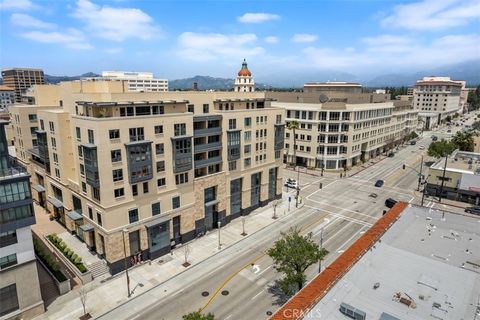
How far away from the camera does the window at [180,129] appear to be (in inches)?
1951

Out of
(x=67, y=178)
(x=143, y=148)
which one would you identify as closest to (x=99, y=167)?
(x=143, y=148)

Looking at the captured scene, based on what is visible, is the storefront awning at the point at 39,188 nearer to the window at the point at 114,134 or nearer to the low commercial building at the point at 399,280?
the window at the point at 114,134

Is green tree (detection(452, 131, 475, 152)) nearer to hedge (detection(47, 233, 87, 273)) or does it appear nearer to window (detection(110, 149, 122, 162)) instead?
window (detection(110, 149, 122, 162))

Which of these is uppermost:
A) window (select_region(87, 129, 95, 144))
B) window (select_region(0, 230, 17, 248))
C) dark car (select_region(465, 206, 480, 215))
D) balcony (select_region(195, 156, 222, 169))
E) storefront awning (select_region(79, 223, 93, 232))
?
window (select_region(87, 129, 95, 144))

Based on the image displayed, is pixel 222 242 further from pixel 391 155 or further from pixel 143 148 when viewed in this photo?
pixel 391 155

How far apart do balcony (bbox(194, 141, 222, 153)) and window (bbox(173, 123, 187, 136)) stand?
4.54 m

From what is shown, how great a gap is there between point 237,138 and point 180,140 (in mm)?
14546

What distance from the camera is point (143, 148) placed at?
45312 millimetres

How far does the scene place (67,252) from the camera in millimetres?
48312

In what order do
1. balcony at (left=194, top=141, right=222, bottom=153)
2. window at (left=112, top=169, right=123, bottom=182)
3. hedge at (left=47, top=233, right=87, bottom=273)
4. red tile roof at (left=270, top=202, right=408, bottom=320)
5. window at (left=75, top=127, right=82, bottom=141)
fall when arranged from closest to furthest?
red tile roof at (left=270, top=202, right=408, bottom=320) → window at (left=112, top=169, right=123, bottom=182) → window at (left=75, top=127, right=82, bottom=141) → hedge at (left=47, top=233, right=87, bottom=273) → balcony at (left=194, top=141, right=222, bottom=153)

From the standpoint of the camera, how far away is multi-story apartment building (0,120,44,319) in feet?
115

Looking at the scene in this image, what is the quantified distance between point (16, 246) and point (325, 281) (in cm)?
3530

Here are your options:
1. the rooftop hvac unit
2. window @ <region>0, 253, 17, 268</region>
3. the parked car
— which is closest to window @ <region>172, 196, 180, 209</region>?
window @ <region>0, 253, 17, 268</region>

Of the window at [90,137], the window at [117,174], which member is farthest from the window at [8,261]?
the window at [90,137]
